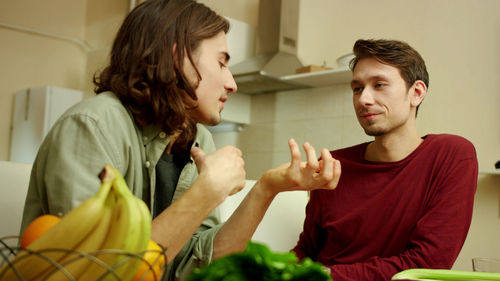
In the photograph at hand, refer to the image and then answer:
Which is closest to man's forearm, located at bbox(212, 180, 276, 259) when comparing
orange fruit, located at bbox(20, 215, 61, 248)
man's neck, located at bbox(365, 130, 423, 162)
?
orange fruit, located at bbox(20, 215, 61, 248)

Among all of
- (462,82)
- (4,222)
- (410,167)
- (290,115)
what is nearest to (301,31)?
(290,115)

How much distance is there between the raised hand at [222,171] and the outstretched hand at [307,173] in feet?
0.64

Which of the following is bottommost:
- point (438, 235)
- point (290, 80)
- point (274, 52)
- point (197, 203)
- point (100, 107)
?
point (438, 235)

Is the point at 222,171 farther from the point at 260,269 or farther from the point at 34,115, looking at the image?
the point at 34,115

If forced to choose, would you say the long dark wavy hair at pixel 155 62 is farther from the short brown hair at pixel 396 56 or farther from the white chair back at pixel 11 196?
the short brown hair at pixel 396 56

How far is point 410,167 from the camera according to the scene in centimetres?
171

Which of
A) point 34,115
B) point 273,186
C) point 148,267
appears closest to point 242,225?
point 273,186

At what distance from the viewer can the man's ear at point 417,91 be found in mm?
1885

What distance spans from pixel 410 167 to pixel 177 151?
0.89 metres

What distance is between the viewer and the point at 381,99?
183 cm

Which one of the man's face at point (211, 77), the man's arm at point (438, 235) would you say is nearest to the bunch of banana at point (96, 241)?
the man's face at point (211, 77)

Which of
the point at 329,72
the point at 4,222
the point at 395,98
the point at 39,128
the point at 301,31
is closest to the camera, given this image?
the point at 4,222

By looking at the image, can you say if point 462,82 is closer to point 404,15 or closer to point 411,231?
point 404,15

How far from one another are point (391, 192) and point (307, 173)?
72cm
